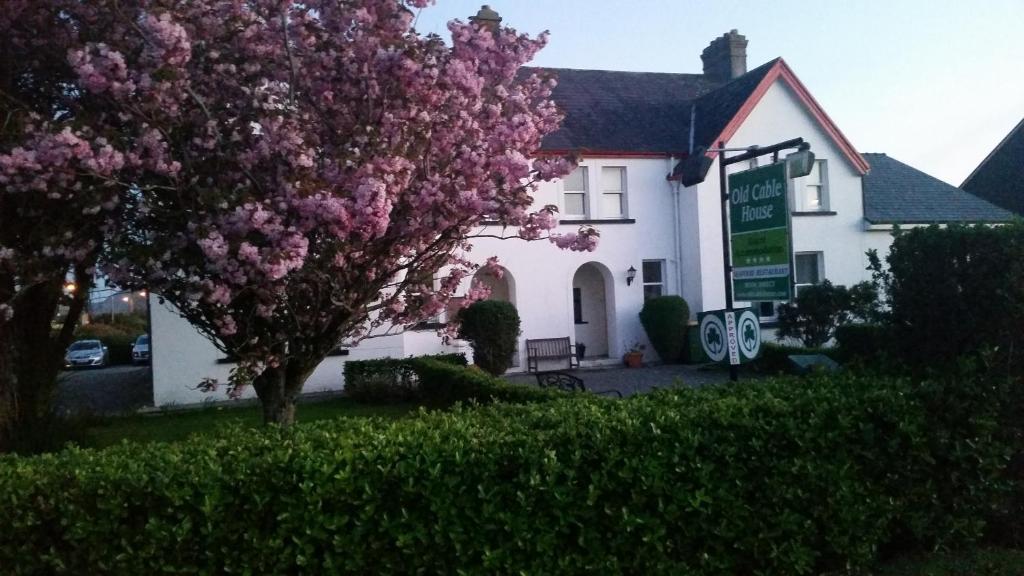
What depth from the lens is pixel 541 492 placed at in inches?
180

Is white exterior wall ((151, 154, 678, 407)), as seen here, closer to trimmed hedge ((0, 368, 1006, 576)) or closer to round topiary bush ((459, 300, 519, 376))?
round topiary bush ((459, 300, 519, 376))

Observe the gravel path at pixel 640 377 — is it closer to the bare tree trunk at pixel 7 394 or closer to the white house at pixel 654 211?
the white house at pixel 654 211

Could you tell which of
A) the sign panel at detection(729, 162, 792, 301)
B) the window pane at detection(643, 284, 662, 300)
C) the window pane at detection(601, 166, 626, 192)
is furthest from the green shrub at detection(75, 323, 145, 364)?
the sign panel at detection(729, 162, 792, 301)

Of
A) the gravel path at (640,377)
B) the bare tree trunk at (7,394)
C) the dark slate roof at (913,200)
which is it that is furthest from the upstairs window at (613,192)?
the bare tree trunk at (7,394)

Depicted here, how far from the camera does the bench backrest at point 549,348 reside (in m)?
20.7

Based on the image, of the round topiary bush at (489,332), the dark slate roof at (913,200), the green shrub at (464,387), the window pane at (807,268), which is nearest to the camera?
the green shrub at (464,387)

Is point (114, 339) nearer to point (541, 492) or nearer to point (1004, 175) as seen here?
point (541, 492)

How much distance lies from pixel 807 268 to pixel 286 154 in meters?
19.8

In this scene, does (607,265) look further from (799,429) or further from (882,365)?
(799,429)

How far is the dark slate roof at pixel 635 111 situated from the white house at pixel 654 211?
5 centimetres

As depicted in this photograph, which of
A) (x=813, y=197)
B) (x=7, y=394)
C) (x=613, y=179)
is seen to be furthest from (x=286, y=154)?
(x=813, y=197)

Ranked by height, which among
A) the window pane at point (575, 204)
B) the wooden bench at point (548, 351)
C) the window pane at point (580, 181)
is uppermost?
the window pane at point (580, 181)

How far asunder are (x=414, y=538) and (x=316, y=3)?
4523mm

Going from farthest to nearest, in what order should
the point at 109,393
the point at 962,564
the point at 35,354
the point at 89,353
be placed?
the point at 89,353 → the point at 109,393 → the point at 35,354 → the point at 962,564
